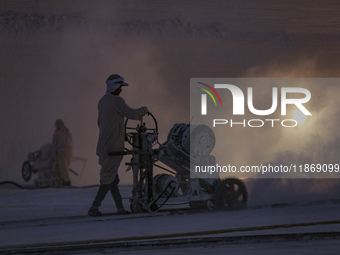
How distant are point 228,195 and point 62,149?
5.01 m

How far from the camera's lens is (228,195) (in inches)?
201

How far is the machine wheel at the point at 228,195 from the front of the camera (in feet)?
16.5

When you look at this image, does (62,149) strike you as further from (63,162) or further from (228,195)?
(228,195)

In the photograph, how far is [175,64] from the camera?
14281mm

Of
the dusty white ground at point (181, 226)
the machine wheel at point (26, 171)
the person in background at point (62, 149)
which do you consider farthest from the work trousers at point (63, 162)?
the dusty white ground at point (181, 226)

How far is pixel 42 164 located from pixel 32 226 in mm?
5884

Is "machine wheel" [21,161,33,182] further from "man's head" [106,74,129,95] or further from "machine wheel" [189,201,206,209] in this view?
"man's head" [106,74,129,95]

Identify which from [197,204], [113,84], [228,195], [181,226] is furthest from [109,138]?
[228,195]

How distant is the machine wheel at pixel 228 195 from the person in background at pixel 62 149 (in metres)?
4.93

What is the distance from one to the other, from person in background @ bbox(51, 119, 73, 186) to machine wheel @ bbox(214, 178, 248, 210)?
4.93 meters

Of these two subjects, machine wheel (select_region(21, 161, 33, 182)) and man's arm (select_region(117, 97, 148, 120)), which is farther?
machine wheel (select_region(21, 161, 33, 182))

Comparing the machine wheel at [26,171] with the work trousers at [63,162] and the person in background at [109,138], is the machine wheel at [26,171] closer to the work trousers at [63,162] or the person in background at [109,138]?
the work trousers at [63,162]

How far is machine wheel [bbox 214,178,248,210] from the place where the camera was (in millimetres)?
5044

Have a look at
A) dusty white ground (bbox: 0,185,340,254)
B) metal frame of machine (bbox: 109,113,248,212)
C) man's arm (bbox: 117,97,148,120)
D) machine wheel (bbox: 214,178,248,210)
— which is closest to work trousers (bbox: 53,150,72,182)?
dusty white ground (bbox: 0,185,340,254)
